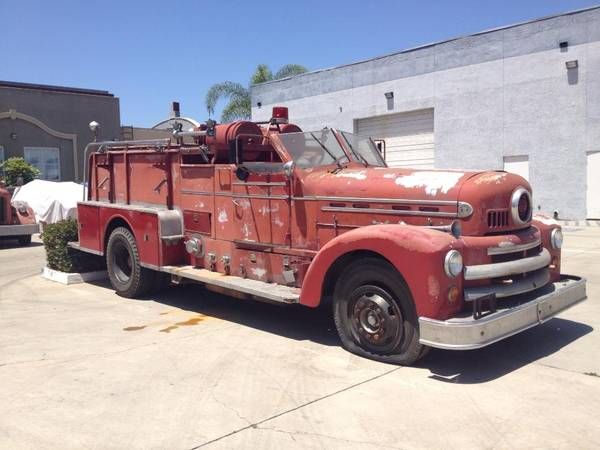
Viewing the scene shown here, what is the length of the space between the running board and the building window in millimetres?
23554

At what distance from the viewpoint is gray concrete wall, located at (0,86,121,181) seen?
27688 mm

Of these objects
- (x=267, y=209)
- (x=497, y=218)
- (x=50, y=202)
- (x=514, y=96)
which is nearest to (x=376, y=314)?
(x=497, y=218)

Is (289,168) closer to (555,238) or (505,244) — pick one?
(505,244)

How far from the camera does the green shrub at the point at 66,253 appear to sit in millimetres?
9828

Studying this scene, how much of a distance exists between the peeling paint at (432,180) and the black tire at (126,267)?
4.12 metres

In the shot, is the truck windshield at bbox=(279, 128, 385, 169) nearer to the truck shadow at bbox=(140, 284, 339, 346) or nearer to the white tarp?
the truck shadow at bbox=(140, 284, 339, 346)

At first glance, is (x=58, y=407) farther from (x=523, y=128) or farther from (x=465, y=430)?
(x=523, y=128)

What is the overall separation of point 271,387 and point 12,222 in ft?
43.4

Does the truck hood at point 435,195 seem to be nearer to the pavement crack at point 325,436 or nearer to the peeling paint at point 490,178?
the peeling paint at point 490,178

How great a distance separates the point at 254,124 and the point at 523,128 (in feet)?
46.4

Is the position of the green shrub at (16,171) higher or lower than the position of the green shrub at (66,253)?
higher

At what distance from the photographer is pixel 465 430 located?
156 inches

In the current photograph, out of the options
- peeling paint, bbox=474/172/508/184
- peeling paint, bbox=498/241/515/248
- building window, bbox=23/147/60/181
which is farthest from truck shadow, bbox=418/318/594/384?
building window, bbox=23/147/60/181

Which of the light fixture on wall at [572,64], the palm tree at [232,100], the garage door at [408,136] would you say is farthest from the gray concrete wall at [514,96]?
the palm tree at [232,100]
